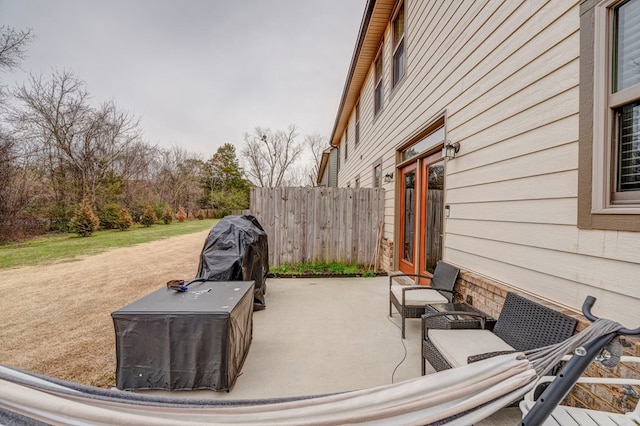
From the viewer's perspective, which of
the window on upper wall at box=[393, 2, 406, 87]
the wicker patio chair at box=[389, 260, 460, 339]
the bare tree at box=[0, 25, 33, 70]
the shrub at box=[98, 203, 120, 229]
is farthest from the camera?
the shrub at box=[98, 203, 120, 229]

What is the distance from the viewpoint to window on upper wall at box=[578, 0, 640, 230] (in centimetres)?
160

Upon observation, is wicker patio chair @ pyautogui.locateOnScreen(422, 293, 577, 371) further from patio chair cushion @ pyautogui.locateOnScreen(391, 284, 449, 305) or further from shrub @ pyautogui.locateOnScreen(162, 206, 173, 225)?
shrub @ pyautogui.locateOnScreen(162, 206, 173, 225)

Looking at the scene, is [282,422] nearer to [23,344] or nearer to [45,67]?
[23,344]

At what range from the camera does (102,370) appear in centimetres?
255

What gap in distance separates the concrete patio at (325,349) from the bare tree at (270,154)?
28.5 meters

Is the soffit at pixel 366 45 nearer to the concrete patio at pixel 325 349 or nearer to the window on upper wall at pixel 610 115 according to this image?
the window on upper wall at pixel 610 115

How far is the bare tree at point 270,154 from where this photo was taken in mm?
32156

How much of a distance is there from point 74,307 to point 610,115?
6.09m

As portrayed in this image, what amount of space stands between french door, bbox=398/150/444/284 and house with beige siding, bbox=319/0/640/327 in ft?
0.10

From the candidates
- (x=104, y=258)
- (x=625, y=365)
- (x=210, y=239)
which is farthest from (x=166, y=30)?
(x=625, y=365)

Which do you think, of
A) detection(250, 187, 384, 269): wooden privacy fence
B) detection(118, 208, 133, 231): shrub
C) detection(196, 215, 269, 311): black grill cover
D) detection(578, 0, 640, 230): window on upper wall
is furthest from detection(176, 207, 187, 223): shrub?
detection(578, 0, 640, 230): window on upper wall

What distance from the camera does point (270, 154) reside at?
32812mm

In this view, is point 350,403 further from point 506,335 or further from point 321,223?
point 321,223

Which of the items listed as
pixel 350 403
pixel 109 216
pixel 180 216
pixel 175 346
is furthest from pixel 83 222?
pixel 350 403
